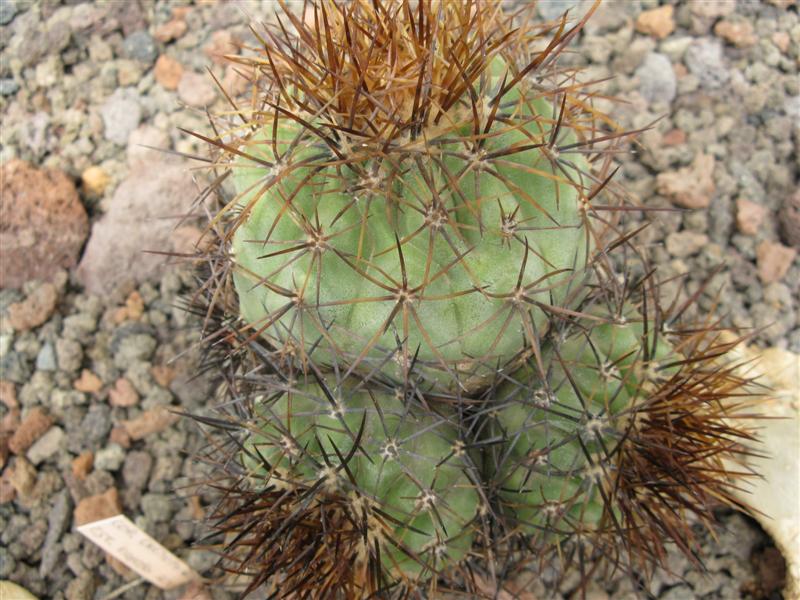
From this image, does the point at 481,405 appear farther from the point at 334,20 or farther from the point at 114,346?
the point at 114,346

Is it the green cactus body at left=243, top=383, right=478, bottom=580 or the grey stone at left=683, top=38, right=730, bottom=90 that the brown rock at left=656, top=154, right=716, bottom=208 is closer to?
the grey stone at left=683, top=38, right=730, bottom=90

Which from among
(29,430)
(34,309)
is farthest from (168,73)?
(29,430)

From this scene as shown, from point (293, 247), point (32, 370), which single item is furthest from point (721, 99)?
point (32, 370)

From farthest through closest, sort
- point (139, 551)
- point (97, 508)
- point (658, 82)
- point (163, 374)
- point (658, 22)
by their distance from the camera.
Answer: point (658, 22) → point (658, 82) → point (163, 374) → point (97, 508) → point (139, 551)

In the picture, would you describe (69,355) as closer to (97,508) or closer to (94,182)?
(97,508)

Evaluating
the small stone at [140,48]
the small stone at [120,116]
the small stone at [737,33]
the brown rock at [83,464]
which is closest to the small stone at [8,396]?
the brown rock at [83,464]

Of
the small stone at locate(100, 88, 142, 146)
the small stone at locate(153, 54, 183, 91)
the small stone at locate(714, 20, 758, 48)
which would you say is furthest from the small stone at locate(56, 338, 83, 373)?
the small stone at locate(714, 20, 758, 48)
